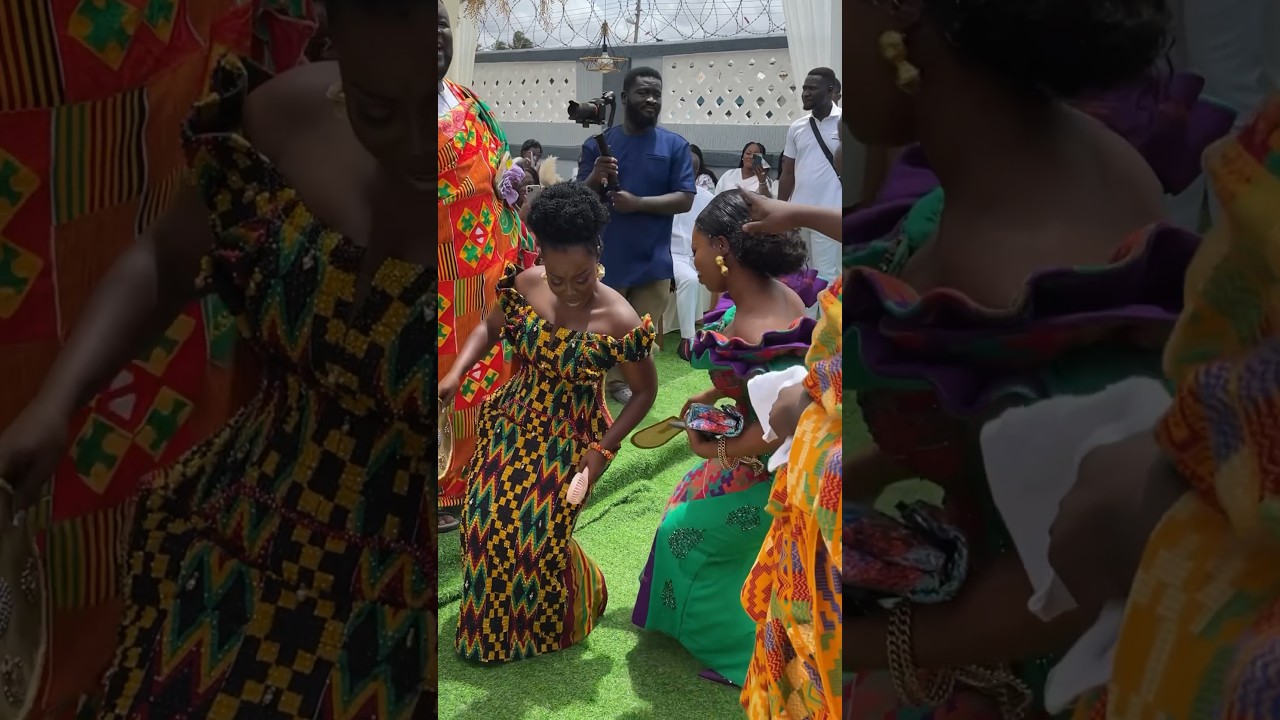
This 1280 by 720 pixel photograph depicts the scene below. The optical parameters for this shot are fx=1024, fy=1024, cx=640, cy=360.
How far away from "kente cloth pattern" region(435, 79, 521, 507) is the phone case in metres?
0.57

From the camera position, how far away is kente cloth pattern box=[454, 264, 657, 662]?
218 centimetres

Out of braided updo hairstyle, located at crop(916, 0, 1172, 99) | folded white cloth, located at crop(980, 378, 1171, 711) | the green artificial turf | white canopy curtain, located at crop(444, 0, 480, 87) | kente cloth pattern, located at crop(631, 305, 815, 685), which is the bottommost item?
the green artificial turf

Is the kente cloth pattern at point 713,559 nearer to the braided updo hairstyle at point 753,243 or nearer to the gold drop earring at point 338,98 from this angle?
the braided updo hairstyle at point 753,243

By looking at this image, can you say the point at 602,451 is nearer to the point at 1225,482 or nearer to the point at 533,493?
the point at 533,493

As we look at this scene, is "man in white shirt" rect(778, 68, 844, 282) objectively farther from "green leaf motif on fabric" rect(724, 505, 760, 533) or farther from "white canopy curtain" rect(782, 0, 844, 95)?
"green leaf motif on fabric" rect(724, 505, 760, 533)

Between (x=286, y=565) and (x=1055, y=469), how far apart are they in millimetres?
396

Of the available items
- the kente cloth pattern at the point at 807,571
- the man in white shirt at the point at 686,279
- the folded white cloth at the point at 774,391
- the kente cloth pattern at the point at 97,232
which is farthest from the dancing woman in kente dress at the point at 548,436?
the kente cloth pattern at the point at 97,232

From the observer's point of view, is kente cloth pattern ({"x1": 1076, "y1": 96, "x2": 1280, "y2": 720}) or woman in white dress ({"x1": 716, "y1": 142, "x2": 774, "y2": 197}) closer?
kente cloth pattern ({"x1": 1076, "y1": 96, "x2": 1280, "y2": 720})

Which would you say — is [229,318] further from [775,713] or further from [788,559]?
[775,713]

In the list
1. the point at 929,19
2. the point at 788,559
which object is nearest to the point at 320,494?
the point at 929,19

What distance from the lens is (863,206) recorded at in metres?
0.50

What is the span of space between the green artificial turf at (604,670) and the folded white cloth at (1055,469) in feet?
4.91

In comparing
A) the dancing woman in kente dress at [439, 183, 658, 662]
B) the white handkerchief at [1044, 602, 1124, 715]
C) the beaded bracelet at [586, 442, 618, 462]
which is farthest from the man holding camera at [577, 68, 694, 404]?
the white handkerchief at [1044, 602, 1124, 715]

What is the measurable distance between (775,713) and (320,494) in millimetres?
1084
